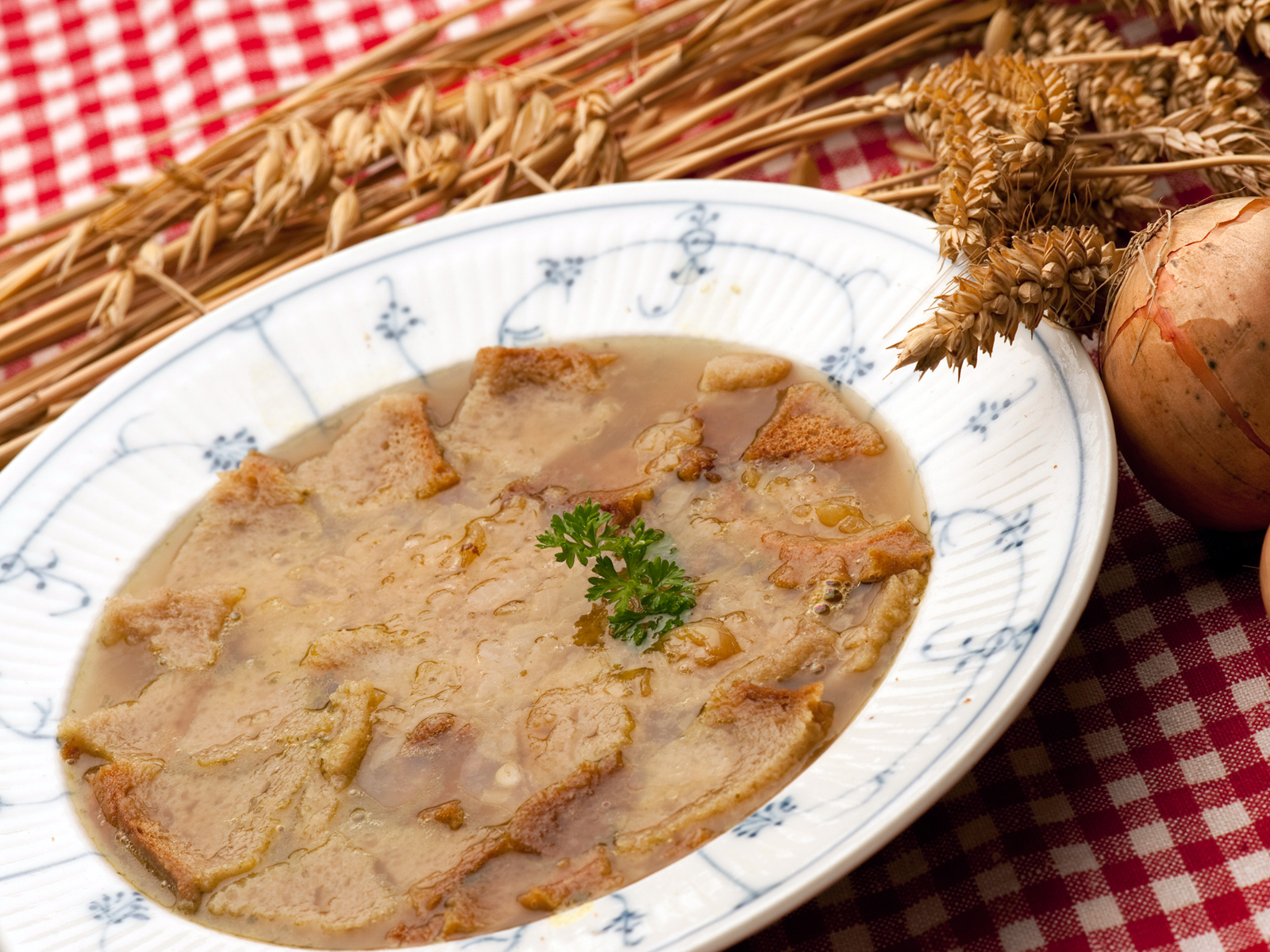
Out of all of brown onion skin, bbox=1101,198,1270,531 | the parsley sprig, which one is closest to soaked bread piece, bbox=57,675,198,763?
the parsley sprig

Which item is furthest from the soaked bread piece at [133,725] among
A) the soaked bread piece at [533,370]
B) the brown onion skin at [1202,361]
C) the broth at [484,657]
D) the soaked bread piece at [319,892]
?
the brown onion skin at [1202,361]

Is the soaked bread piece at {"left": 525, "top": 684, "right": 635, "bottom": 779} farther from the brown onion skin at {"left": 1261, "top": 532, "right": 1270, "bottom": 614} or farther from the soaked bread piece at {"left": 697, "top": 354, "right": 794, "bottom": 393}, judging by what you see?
the brown onion skin at {"left": 1261, "top": 532, "right": 1270, "bottom": 614}

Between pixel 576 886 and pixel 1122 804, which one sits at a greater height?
pixel 576 886

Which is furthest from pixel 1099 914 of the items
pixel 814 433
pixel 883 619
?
pixel 814 433

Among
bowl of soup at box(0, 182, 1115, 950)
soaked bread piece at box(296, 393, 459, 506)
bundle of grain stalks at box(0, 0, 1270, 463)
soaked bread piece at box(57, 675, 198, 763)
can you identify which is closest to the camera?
bowl of soup at box(0, 182, 1115, 950)

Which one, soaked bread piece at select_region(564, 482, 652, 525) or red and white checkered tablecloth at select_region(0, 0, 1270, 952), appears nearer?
red and white checkered tablecloth at select_region(0, 0, 1270, 952)

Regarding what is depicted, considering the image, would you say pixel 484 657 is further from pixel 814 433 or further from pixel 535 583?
pixel 814 433
